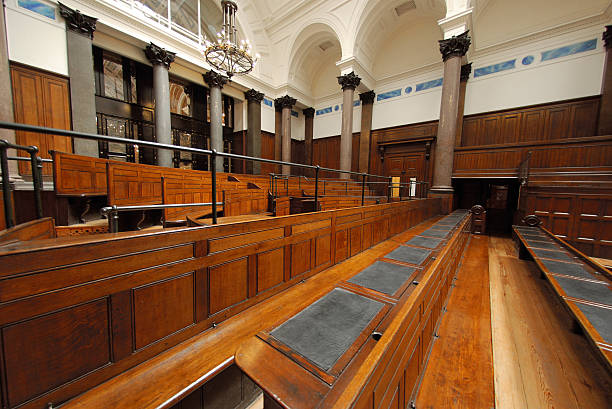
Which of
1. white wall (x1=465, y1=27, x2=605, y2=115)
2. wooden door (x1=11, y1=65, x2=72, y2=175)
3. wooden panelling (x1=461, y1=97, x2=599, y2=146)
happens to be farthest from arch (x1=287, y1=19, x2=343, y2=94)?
wooden door (x1=11, y1=65, x2=72, y2=175)

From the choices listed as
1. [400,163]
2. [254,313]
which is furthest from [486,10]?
[254,313]

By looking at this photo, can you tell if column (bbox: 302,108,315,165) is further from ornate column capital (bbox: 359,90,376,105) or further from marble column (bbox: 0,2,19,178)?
marble column (bbox: 0,2,19,178)

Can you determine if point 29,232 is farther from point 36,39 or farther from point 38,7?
point 38,7

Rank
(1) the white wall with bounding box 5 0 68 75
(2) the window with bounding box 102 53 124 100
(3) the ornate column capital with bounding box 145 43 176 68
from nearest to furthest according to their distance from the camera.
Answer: (1) the white wall with bounding box 5 0 68 75 < (3) the ornate column capital with bounding box 145 43 176 68 < (2) the window with bounding box 102 53 124 100

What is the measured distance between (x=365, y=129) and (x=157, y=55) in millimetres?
7680

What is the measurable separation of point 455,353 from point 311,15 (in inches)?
444

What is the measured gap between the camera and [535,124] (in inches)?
261

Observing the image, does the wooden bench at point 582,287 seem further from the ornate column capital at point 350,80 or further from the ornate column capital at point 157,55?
the ornate column capital at point 157,55

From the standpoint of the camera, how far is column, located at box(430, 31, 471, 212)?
5.94 metres

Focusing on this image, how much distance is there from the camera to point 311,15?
877 cm

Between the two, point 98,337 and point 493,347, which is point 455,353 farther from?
point 98,337

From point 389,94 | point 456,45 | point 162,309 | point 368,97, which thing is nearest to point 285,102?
point 368,97

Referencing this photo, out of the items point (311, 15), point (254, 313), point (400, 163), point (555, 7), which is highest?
point (311, 15)

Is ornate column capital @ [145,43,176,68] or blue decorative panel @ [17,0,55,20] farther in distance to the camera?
ornate column capital @ [145,43,176,68]
